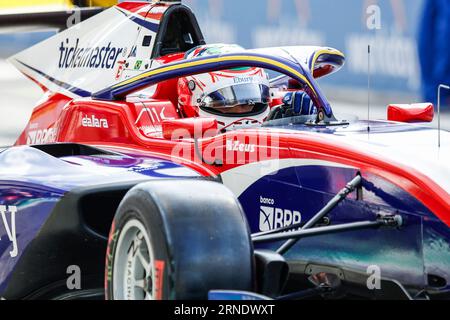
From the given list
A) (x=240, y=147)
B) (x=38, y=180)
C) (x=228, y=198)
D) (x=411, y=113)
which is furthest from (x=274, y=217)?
(x=411, y=113)

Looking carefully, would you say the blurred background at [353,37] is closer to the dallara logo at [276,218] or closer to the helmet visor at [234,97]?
the helmet visor at [234,97]

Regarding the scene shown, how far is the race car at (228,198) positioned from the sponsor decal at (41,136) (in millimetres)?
277

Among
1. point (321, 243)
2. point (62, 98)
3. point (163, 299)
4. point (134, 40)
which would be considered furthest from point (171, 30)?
point (163, 299)

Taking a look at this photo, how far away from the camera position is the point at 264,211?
14.6 ft

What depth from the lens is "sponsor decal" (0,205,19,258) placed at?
4.37 m

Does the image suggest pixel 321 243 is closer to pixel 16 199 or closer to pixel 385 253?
pixel 385 253

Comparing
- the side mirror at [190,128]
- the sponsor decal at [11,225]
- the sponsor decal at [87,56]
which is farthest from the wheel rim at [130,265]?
the sponsor decal at [87,56]

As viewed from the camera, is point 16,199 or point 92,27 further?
point 92,27

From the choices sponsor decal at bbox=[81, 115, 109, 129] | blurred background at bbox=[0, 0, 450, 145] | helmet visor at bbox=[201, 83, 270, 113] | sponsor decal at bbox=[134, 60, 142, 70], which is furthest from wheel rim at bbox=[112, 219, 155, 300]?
blurred background at bbox=[0, 0, 450, 145]

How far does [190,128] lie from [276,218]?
29.6 inches

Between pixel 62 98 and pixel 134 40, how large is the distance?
60 cm

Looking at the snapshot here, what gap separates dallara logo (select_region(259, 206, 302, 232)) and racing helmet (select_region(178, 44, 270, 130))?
1178 millimetres

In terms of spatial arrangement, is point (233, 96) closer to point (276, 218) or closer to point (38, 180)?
point (276, 218)

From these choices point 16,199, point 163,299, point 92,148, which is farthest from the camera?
point 92,148
